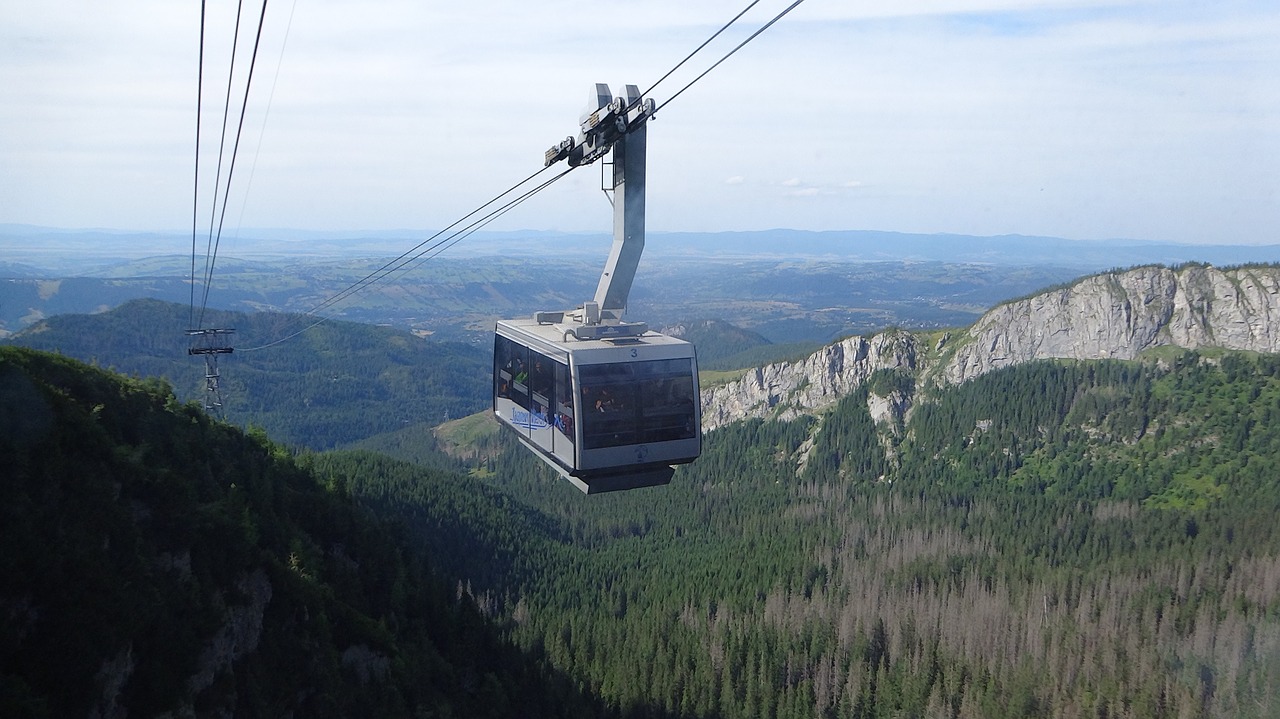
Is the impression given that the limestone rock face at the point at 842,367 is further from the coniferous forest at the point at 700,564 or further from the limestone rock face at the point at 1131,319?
the limestone rock face at the point at 1131,319

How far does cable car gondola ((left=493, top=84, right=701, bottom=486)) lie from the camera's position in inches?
685

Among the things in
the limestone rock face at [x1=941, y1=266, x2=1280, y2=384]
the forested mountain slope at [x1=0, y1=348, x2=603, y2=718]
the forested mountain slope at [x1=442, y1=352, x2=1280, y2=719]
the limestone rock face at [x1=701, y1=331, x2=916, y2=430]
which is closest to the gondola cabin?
the forested mountain slope at [x1=0, y1=348, x2=603, y2=718]

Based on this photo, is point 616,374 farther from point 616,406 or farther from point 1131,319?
point 1131,319

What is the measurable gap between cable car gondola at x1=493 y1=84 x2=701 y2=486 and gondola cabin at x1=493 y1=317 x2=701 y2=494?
2cm

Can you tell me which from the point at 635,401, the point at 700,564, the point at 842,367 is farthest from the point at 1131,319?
the point at 635,401

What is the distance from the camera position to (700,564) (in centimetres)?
11325

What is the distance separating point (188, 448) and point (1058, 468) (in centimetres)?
14847

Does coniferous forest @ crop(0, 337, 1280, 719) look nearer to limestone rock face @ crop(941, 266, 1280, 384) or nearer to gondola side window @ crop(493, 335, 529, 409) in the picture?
limestone rock face @ crop(941, 266, 1280, 384)

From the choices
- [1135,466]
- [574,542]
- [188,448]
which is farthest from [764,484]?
[188,448]

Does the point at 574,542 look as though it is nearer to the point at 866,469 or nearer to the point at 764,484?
the point at 764,484

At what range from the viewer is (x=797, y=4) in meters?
10.6

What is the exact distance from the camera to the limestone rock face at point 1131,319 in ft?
Result: 507

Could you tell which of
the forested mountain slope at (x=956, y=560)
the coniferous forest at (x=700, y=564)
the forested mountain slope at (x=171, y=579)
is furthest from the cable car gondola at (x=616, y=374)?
the forested mountain slope at (x=956, y=560)

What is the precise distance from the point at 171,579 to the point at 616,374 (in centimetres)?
1479
